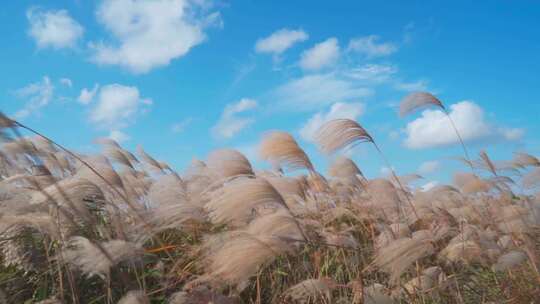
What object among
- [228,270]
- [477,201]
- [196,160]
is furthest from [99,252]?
[477,201]

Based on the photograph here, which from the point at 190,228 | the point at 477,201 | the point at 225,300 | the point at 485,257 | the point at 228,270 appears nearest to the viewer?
the point at 228,270

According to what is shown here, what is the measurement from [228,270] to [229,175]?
106 cm

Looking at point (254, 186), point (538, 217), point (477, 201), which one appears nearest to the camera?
point (254, 186)

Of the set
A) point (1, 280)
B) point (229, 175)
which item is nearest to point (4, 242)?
point (1, 280)

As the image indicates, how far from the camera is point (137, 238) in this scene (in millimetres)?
3016

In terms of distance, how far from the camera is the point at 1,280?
3.03 metres

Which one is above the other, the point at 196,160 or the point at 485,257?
the point at 196,160

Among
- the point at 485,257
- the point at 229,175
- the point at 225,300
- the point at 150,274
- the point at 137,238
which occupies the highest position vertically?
the point at 229,175

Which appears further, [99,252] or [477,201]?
[477,201]

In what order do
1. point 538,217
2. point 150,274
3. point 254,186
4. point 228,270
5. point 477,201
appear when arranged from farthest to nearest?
point 477,201
point 538,217
point 150,274
point 254,186
point 228,270

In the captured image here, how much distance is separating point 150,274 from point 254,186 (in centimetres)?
148

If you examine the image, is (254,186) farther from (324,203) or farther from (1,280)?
(324,203)

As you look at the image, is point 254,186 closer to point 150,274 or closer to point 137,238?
point 137,238

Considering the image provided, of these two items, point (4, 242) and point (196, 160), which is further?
point (196, 160)
